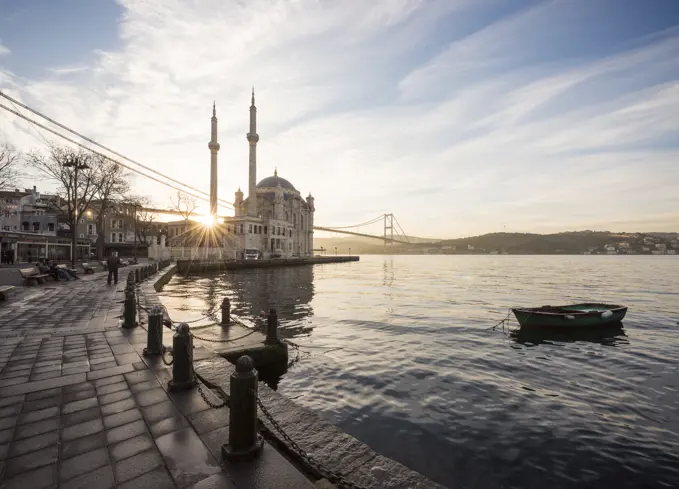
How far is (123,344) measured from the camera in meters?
7.54

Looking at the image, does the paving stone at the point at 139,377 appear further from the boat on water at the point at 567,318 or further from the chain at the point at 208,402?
the boat on water at the point at 567,318

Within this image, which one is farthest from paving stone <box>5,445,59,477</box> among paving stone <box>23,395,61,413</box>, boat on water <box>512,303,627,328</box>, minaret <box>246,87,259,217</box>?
minaret <box>246,87,259,217</box>

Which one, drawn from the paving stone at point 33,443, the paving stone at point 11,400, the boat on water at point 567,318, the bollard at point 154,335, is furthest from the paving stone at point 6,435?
the boat on water at point 567,318

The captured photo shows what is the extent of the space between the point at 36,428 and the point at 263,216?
2946 inches

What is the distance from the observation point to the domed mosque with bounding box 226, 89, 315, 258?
62.1 meters

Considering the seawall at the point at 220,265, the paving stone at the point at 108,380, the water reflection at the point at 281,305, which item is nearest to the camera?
the paving stone at the point at 108,380

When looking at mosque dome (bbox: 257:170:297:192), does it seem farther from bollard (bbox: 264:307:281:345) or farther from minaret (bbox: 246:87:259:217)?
bollard (bbox: 264:307:281:345)

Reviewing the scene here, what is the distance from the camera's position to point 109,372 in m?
5.83

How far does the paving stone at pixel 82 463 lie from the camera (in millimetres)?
3259

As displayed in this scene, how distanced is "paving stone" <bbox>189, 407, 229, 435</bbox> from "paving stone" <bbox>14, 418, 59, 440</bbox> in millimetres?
1632

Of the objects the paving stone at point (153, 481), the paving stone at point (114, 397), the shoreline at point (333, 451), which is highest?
the paving stone at point (114, 397)

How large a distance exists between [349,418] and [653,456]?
17.7 ft

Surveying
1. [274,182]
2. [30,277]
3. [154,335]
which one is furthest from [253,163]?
[154,335]

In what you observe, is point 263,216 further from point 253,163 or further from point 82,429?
point 82,429
